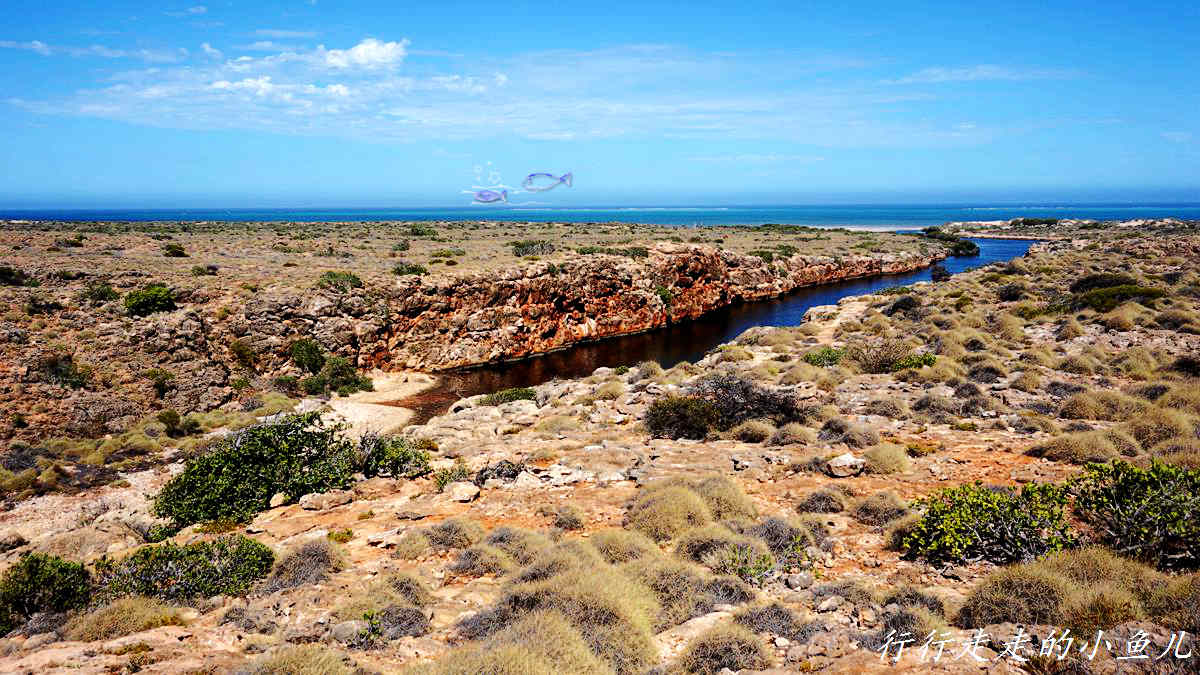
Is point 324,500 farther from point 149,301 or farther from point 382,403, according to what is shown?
point 149,301

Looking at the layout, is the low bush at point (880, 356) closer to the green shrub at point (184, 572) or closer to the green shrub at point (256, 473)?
the green shrub at point (256, 473)

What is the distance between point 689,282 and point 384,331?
26.0 meters

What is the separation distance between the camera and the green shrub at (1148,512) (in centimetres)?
620

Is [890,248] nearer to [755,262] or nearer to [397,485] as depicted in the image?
[755,262]

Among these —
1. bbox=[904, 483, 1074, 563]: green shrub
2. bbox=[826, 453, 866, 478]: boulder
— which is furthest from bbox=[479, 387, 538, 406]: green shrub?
bbox=[904, 483, 1074, 563]: green shrub

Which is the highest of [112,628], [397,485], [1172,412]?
[1172,412]

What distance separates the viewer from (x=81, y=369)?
21000 mm

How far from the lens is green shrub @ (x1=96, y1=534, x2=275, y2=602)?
22.4 ft

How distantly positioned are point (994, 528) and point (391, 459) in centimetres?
1085

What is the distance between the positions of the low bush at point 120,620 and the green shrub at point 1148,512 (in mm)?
10485

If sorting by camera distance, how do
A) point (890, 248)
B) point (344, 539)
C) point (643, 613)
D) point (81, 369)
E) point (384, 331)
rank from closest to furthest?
point (643, 613), point (344, 539), point (81, 369), point (384, 331), point (890, 248)

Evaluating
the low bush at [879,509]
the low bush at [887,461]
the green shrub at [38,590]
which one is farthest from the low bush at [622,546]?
the green shrub at [38,590]

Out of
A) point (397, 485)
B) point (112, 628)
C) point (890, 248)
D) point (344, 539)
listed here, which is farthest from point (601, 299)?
point (890, 248)

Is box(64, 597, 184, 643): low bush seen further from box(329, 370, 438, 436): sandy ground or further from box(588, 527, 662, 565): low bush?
box(329, 370, 438, 436): sandy ground
